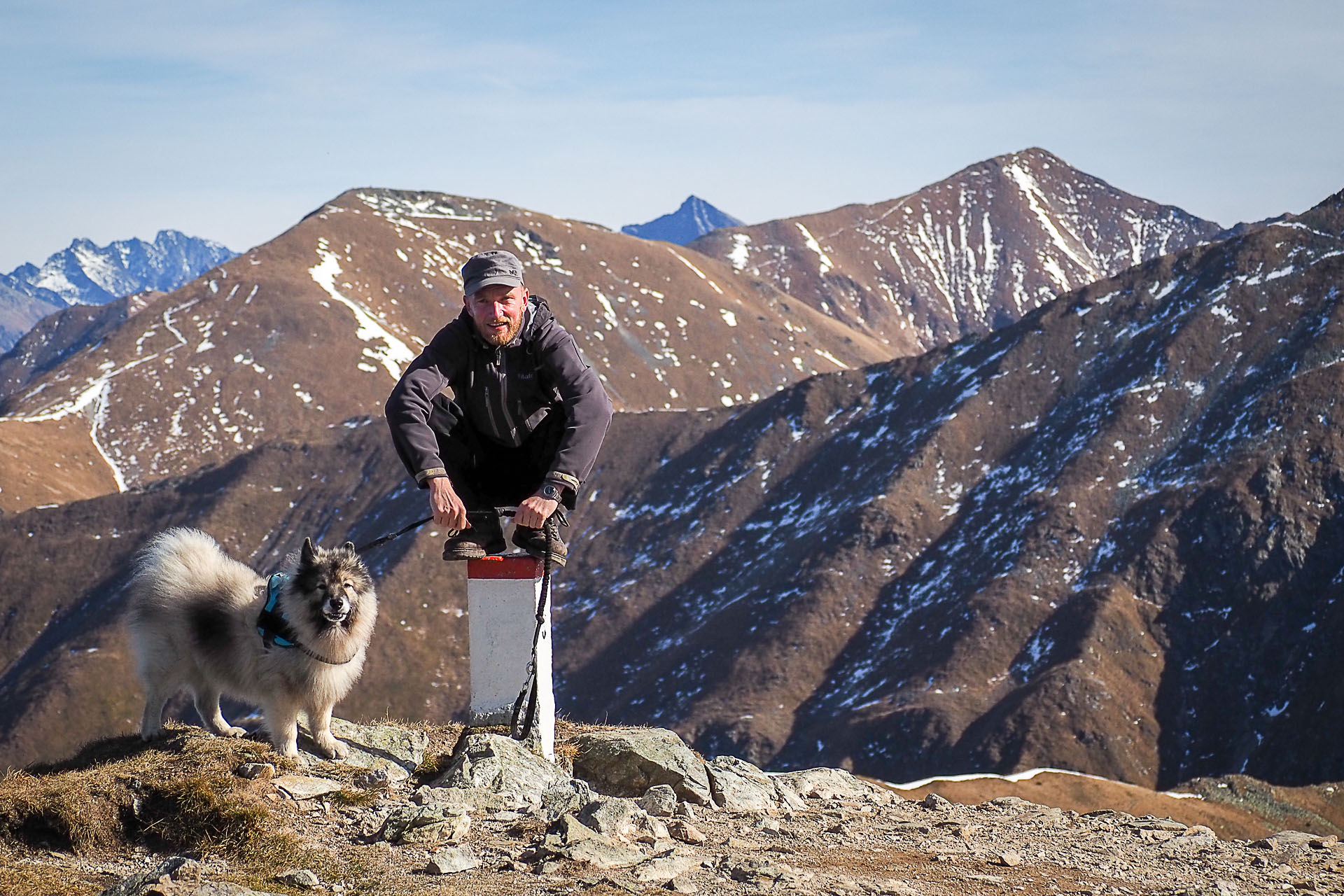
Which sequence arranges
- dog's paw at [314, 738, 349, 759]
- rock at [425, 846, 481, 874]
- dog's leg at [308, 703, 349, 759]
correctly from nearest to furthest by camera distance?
rock at [425, 846, 481, 874]
dog's leg at [308, 703, 349, 759]
dog's paw at [314, 738, 349, 759]

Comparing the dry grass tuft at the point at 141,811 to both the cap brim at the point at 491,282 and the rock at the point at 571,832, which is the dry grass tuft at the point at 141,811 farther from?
the cap brim at the point at 491,282

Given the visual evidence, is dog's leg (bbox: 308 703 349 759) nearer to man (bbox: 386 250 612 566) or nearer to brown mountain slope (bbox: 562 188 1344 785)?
man (bbox: 386 250 612 566)

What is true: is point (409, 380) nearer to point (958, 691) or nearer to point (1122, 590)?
point (958, 691)

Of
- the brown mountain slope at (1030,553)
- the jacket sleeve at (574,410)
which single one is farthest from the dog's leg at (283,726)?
the brown mountain slope at (1030,553)

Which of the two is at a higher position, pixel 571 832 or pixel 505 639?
pixel 505 639

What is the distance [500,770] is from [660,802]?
1.50 meters

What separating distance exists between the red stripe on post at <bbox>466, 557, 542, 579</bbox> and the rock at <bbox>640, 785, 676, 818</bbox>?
2.29 meters

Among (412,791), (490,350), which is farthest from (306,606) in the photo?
(490,350)

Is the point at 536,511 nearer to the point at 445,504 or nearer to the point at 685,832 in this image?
the point at 445,504

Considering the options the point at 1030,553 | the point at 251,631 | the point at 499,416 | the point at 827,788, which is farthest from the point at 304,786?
the point at 1030,553

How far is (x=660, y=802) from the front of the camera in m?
11.5

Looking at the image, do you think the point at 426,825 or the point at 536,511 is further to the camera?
the point at 536,511

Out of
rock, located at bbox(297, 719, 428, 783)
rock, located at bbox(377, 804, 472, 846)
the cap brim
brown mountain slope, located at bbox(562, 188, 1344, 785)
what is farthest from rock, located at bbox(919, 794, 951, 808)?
brown mountain slope, located at bbox(562, 188, 1344, 785)

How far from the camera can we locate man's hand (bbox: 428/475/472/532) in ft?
33.6
